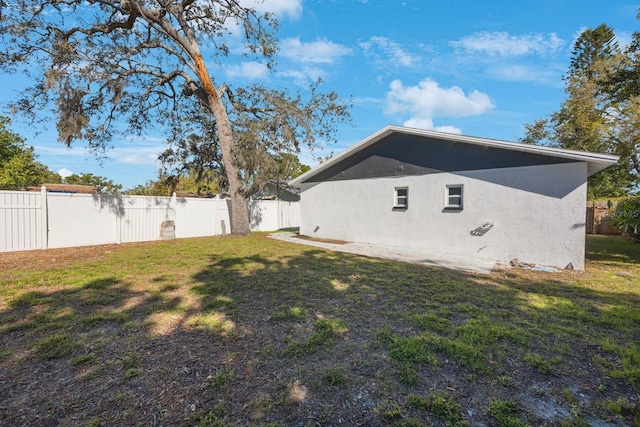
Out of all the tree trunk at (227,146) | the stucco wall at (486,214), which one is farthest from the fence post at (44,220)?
the stucco wall at (486,214)

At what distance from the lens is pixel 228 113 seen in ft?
43.6

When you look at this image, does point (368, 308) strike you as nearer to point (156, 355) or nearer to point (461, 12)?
point (156, 355)

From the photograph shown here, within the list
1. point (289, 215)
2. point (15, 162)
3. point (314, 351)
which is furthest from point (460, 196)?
point (15, 162)

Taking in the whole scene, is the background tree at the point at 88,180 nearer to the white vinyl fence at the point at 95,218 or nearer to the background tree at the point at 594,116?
the white vinyl fence at the point at 95,218

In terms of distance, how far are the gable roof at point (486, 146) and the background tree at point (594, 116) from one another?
8.24 metres

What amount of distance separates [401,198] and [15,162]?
26989 mm

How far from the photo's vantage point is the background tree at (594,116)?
13484 mm

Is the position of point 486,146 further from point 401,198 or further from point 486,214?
point 401,198

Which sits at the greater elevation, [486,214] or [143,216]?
[486,214]

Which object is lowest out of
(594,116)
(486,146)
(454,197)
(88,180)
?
(454,197)

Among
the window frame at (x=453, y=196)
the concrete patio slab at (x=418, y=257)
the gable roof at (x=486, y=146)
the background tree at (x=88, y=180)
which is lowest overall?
the concrete patio slab at (x=418, y=257)

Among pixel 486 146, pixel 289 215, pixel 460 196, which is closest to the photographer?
pixel 486 146

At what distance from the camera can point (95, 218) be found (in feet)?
31.4

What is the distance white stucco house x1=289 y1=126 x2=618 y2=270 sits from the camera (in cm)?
678
